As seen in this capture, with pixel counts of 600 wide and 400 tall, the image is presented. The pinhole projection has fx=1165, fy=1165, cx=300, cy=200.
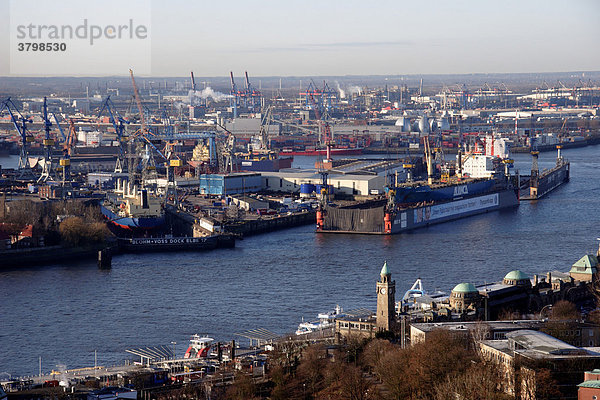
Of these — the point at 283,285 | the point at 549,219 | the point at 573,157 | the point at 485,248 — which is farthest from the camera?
the point at 573,157

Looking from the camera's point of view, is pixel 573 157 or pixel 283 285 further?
pixel 573 157

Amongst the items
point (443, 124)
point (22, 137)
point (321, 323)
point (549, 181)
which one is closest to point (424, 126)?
point (443, 124)

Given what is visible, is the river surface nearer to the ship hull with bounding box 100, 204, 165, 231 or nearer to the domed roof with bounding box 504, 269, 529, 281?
the domed roof with bounding box 504, 269, 529, 281

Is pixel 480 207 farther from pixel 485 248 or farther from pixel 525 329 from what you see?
pixel 525 329

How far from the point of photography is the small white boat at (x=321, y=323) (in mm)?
7965

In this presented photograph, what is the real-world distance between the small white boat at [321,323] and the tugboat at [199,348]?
2.15 feet

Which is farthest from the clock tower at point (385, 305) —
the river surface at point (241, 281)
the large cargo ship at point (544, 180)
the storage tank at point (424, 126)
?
the storage tank at point (424, 126)

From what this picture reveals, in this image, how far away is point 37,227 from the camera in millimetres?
12633

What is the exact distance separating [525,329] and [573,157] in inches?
805

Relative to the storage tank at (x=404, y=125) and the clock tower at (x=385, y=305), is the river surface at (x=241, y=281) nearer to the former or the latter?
the clock tower at (x=385, y=305)

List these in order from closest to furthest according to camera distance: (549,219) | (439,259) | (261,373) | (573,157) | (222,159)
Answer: (261,373) < (439,259) < (549,219) < (222,159) < (573,157)

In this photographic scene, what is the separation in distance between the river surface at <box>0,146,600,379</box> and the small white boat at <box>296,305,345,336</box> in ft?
0.62

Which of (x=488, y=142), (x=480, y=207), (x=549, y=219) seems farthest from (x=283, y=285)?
(x=488, y=142)

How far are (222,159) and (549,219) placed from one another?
7529mm
